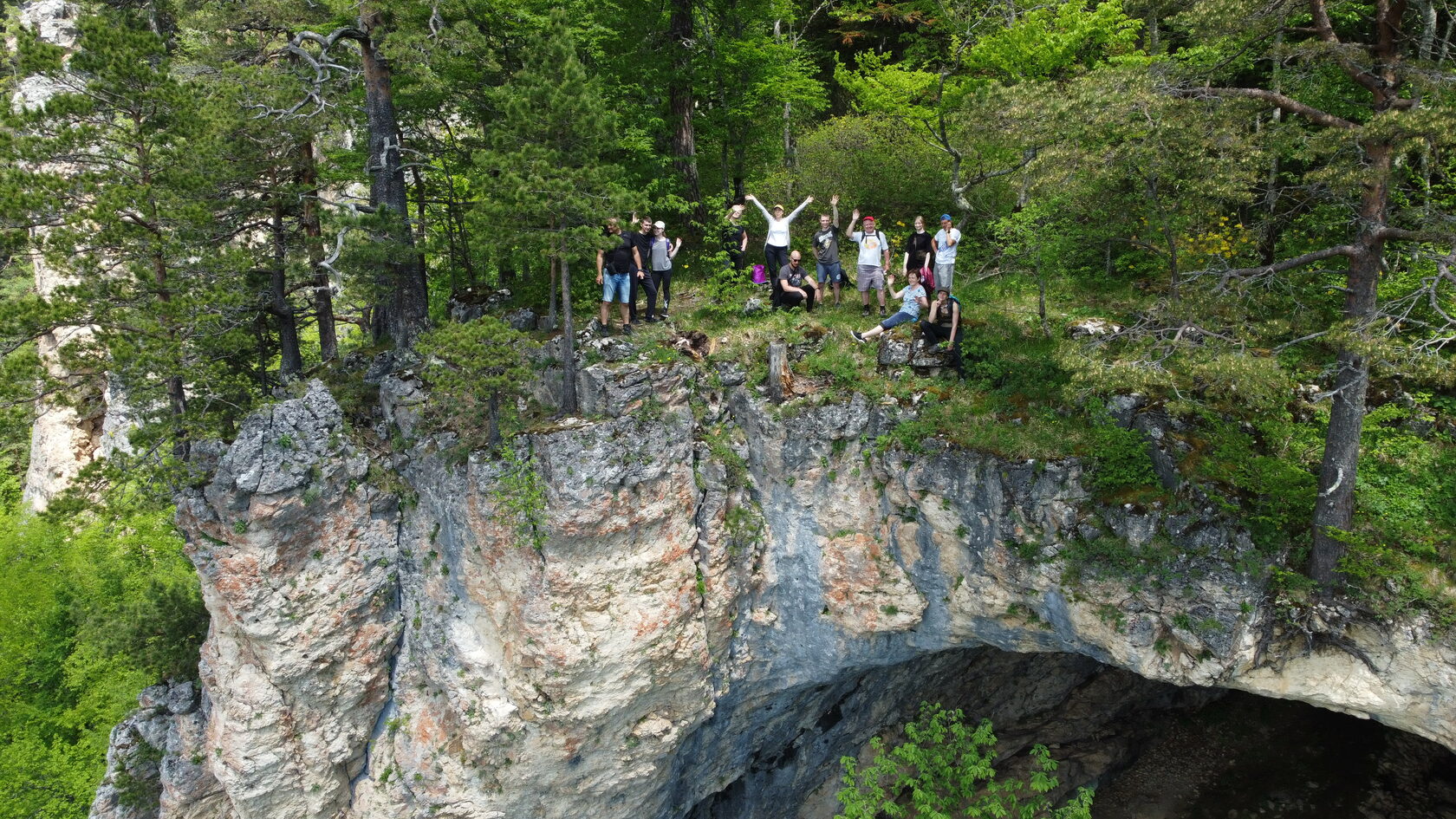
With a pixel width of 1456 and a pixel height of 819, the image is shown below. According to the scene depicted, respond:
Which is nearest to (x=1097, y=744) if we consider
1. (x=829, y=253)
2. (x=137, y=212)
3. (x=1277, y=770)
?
(x=1277, y=770)

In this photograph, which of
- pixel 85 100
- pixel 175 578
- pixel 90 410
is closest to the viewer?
pixel 85 100

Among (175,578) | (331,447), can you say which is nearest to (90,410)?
(175,578)

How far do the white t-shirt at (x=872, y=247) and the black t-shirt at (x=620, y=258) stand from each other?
3789mm

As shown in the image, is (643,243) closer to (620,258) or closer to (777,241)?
(620,258)

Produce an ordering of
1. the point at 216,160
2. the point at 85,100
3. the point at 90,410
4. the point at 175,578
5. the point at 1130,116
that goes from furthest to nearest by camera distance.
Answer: the point at 90,410
the point at 175,578
the point at 216,160
the point at 85,100
the point at 1130,116

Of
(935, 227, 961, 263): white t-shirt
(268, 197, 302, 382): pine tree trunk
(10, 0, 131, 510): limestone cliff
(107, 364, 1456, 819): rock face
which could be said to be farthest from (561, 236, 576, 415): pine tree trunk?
(10, 0, 131, 510): limestone cliff

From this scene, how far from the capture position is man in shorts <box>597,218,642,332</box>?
12.5 metres

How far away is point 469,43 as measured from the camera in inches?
476

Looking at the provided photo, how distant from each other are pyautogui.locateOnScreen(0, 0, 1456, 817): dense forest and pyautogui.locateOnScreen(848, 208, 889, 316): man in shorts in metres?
1.50

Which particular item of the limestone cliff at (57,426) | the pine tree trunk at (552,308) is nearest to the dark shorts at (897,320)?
the pine tree trunk at (552,308)

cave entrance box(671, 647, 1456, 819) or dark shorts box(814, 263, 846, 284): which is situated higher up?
dark shorts box(814, 263, 846, 284)

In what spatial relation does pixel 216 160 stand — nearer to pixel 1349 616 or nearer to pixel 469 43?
pixel 469 43

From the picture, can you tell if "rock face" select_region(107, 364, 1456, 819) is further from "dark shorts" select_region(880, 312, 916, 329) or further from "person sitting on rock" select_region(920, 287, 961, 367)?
"dark shorts" select_region(880, 312, 916, 329)

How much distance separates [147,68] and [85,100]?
943 mm
